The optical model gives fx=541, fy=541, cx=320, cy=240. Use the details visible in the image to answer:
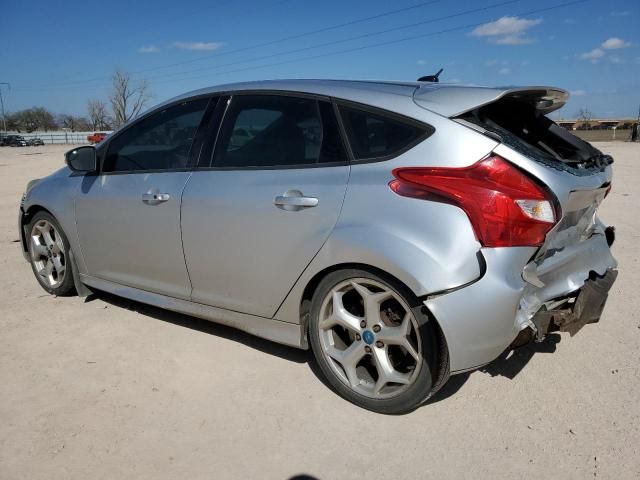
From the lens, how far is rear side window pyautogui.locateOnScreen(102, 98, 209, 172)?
3.55 m

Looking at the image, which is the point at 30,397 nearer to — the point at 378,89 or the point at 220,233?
the point at 220,233

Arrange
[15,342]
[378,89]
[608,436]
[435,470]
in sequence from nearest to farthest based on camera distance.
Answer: [435,470] < [608,436] < [378,89] < [15,342]

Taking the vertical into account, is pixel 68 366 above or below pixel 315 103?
below

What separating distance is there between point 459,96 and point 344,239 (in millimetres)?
899

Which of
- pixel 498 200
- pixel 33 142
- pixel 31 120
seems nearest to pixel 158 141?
pixel 498 200

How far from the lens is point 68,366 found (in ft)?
11.0

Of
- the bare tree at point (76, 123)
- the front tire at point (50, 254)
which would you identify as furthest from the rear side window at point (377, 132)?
the bare tree at point (76, 123)

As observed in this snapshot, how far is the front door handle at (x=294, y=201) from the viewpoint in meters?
2.81

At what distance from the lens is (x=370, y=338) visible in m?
2.79

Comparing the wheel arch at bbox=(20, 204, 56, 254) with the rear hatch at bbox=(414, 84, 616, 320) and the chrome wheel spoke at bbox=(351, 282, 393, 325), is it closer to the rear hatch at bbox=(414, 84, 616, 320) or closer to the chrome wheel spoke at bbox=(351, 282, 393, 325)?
the chrome wheel spoke at bbox=(351, 282, 393, 325)

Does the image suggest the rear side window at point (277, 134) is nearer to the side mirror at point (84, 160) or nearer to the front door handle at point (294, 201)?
the front door handle at point (294, 201)

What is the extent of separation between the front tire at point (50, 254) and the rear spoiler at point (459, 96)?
10.1ft

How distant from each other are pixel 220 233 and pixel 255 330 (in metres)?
0.61

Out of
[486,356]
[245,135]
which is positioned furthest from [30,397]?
[486,356]
